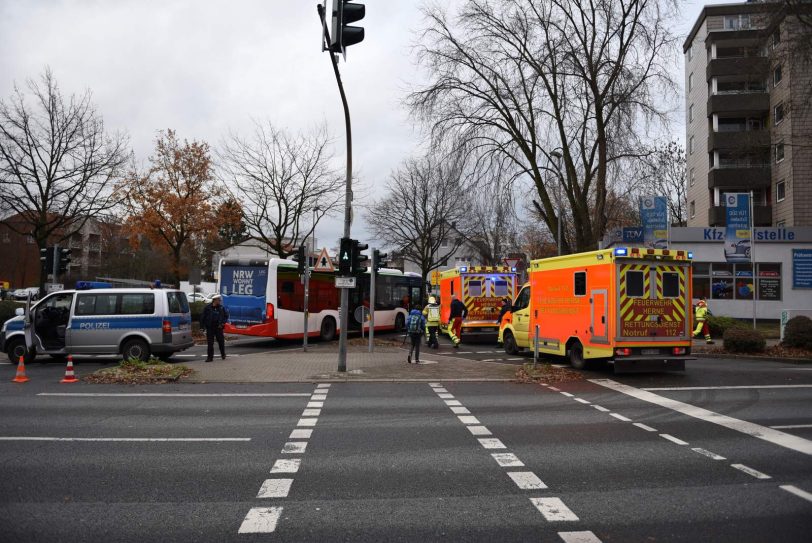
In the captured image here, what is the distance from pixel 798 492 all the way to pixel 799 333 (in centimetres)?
1473

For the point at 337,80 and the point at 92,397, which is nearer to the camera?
the point at 92,397

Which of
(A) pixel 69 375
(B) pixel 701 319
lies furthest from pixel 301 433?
(B) pixel 701 319

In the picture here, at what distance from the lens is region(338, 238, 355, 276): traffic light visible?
13984 mm

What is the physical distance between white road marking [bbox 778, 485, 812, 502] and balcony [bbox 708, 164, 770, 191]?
35.7 metres

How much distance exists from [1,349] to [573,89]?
1995 centimetres

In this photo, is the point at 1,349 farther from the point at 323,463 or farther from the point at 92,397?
the point at 323,463

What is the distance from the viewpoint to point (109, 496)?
17.5 ft

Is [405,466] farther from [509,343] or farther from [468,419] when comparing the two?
[509,343]

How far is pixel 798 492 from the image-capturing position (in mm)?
5426

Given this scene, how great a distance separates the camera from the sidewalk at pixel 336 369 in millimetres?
13297

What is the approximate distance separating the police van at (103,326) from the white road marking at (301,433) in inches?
343

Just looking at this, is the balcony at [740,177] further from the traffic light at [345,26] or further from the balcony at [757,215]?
the traffic light at [345,26]

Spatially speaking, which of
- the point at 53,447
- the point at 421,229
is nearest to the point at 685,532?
the point at 53,447

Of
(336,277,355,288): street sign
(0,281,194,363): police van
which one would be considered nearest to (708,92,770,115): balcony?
(336,277,355,288): street sign
